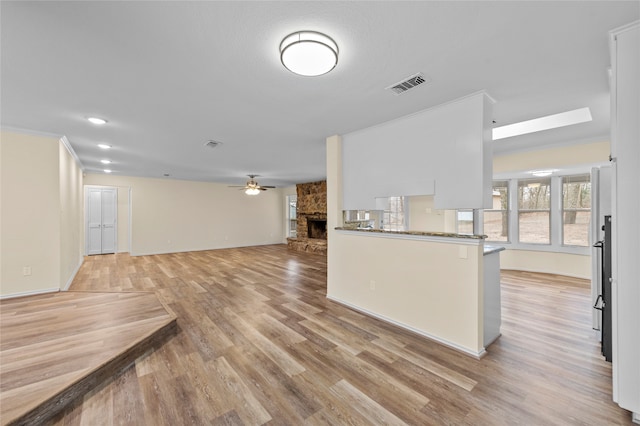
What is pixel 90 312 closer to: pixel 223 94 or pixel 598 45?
pixel 223 94

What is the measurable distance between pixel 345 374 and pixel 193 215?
8841 mm

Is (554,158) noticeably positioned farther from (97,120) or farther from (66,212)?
(66,212)

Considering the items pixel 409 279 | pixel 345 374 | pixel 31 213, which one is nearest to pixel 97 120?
pixel 31 213

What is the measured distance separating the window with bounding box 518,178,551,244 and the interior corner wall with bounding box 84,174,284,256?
28.5 ft

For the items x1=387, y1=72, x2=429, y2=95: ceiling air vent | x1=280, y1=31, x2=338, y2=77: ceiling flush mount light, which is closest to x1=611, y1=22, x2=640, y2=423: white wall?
x1=387, y1=72, x2=429, y2=95: ceiling air vent

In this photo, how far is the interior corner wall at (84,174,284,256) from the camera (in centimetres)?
845

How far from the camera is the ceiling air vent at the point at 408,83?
2230 mm

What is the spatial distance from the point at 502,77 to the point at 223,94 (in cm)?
257

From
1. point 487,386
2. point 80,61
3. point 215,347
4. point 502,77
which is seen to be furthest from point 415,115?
point 215,347

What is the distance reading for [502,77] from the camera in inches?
87.3

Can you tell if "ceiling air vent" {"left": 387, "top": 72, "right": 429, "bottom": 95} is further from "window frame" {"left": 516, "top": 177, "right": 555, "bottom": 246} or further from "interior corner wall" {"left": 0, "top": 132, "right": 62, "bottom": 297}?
"window frame" {"left": 516, "top": 177, "right": 555, "bottom": 246}

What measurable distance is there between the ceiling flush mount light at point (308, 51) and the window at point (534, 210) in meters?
6.30

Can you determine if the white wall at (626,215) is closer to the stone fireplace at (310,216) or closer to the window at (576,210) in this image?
the window at (576,210)

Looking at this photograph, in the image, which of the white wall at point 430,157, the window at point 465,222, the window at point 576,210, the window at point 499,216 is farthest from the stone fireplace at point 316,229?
the window at point 576,210
